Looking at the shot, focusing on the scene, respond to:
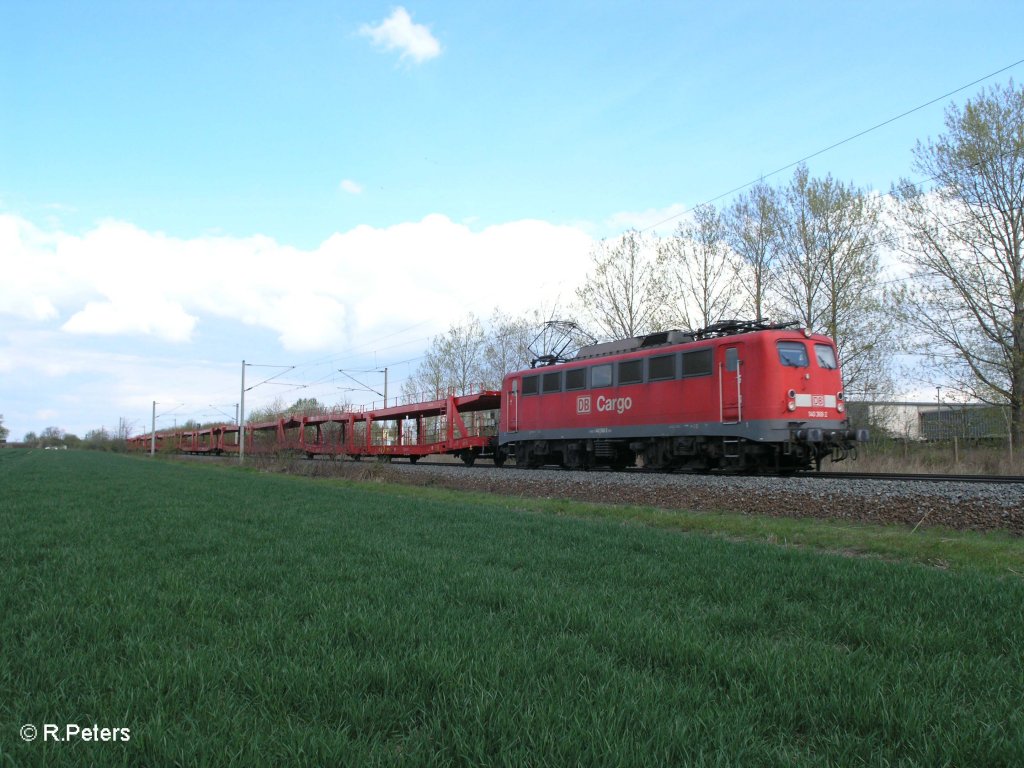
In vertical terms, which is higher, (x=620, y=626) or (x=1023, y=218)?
(x=1023, y=218)

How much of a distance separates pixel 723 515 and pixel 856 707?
9087 mm

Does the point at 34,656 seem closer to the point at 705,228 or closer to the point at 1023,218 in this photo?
the point at 1023,218

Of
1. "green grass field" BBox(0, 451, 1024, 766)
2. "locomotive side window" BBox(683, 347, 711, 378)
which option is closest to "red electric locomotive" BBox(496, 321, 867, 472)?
"locomotive side window" BBox(683, 347, 711, 378)

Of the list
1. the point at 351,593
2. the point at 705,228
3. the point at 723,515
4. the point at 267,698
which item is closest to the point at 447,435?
the point at 705,228

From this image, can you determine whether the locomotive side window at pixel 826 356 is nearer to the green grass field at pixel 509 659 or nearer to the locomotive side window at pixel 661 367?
the locomotive side window at pixel 661 367

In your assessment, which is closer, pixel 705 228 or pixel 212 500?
pixel 212 500

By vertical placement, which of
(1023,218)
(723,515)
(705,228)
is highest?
(705,228)

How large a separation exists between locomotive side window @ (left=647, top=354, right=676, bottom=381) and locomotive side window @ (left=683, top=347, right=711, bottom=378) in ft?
1.34

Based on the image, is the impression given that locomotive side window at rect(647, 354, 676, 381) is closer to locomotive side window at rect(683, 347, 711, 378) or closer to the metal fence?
locomotive side window at rect(683, 347, 711, 378)

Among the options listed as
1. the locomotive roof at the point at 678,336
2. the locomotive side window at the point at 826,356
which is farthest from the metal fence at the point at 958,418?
the locomotive roof at the point at 678,336

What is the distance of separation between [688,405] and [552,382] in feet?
20.7

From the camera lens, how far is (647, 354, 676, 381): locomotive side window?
19.0 m

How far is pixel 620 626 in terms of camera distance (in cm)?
415

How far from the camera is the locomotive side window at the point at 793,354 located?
55.6ft
